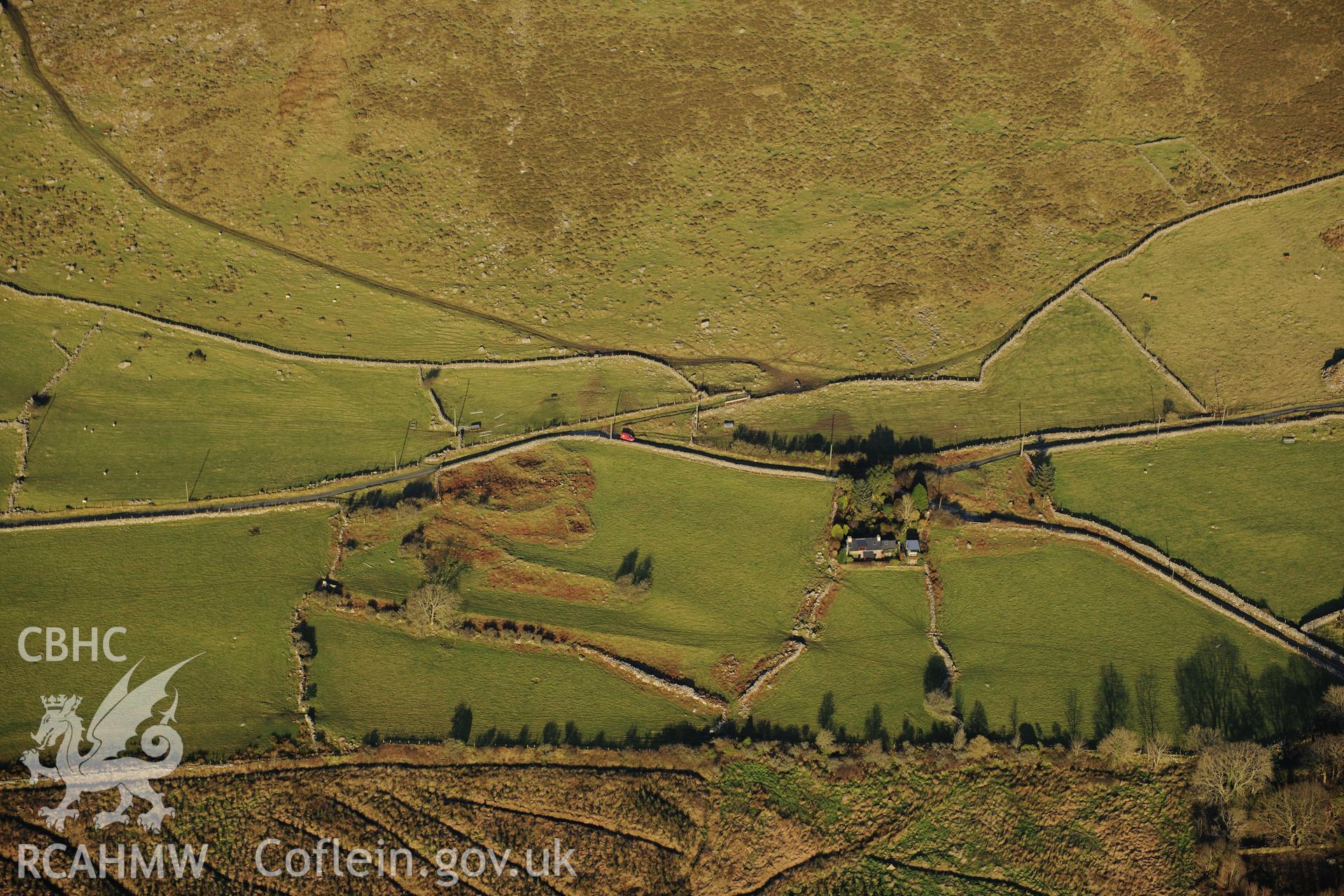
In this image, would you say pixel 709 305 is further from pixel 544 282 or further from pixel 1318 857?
pixel 1318 857

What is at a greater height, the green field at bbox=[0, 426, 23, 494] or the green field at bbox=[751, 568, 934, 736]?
the green field at bbox=[0, 426, 23, 494]

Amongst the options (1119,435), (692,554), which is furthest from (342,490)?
(1119,435)

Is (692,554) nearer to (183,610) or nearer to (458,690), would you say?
(458,690)

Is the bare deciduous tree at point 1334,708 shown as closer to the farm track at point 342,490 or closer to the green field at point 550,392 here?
the farm track at point 342,490

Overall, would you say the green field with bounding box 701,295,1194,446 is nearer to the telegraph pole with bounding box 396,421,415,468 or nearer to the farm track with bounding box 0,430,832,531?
the farm track with bounding box 0,430,832,531

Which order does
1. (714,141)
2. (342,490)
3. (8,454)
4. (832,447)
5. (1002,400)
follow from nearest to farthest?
(342,490), (832,447), (8,454), (1002,400), (714,141)

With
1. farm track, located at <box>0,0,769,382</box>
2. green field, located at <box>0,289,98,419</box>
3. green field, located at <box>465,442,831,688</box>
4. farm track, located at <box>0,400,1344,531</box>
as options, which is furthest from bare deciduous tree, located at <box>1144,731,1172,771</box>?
green field, located at <box>0,289,98,419</box>

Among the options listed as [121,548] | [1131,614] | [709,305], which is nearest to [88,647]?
[121,548]
